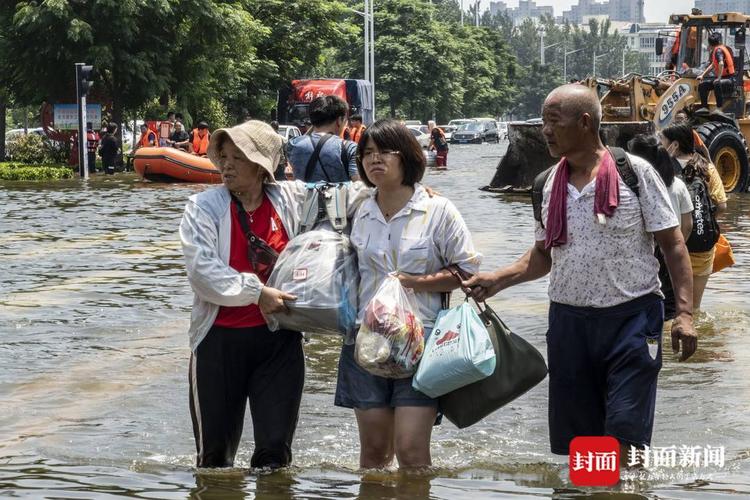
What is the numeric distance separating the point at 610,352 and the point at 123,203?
20861 millimetres

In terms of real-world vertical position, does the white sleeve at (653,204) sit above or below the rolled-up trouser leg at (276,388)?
above

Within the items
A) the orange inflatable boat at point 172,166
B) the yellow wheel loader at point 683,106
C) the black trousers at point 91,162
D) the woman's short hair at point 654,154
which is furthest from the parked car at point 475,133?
the woman's short hair at point 654,154

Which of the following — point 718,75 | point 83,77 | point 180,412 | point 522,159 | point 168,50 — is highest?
point 168,50

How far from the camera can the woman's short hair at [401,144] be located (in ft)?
17.8

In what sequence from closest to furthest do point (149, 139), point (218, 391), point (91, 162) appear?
point (218, 391) < point (149, 139) < point (91, 162)

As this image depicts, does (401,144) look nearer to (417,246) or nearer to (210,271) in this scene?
(417,246)

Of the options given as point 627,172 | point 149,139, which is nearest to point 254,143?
point 627,172

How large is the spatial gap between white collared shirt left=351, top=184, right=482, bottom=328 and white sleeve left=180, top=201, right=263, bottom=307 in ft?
1.41

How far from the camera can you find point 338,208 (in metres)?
5.62

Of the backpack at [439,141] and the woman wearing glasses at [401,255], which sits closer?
the woman wearing glasses at [401,255]

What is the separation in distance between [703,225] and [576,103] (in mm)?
4406

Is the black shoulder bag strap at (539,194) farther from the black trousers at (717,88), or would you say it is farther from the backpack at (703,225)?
the black trousers at (717,88)

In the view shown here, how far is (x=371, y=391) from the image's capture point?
5.43 m

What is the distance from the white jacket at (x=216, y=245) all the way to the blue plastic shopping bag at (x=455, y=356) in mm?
652
